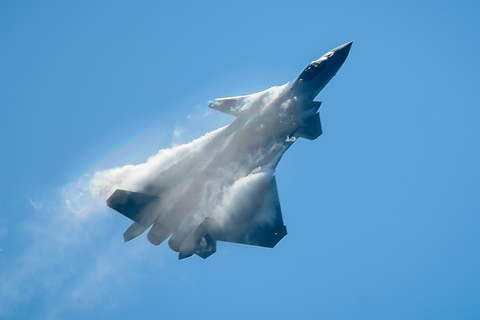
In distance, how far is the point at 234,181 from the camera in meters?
26.8

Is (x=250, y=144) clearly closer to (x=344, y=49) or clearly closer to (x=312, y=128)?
(x=312, y=128)

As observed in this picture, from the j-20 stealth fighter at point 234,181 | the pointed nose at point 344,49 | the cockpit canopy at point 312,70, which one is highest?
the pointed nose at point 344,49

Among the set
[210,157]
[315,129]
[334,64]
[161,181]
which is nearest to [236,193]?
[210,157]

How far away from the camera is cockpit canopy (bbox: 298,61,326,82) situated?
1025 inches

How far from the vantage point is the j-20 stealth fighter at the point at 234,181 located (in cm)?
2591

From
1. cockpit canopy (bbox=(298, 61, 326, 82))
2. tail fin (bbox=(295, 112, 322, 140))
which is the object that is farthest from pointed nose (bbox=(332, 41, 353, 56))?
tail fin (bbox=(295, 112, 322, 140))

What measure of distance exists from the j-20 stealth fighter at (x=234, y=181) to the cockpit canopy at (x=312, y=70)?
0.07 meters

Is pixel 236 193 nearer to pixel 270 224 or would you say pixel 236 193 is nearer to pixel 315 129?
pixel 270 224

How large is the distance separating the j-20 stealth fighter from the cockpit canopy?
0.07 metres

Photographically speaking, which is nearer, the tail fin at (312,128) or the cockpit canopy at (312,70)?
the cockpit canopy at (312,70)

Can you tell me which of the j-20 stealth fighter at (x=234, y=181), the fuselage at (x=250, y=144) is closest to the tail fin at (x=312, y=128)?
the j-20 stealth fighter at (x=234, y=181)

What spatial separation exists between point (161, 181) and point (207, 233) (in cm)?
512

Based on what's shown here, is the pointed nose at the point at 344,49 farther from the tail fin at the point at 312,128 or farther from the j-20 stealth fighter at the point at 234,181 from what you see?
the tail fin at the point at 312,128

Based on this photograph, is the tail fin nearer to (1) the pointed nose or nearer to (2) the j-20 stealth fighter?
(2) the j-20 stealth fighter
